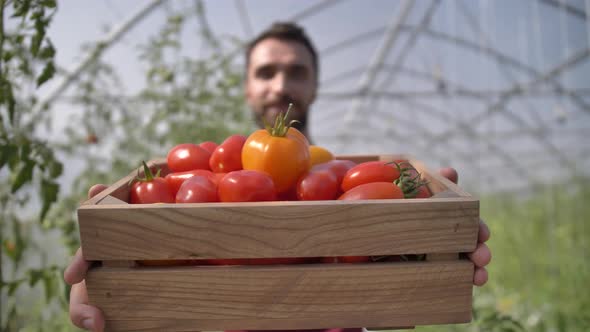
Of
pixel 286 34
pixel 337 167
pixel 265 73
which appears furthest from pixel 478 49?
pixel 337 167

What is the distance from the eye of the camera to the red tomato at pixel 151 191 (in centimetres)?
99

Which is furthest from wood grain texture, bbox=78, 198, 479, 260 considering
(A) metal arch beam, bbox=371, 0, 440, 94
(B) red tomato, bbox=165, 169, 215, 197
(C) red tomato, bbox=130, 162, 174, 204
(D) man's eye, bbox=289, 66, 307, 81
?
(A) metal arch beam, bbox=371, 0, 440, 94

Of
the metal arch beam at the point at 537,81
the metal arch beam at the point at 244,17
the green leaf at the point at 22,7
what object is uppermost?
the metal arch beam at the point at 244,17

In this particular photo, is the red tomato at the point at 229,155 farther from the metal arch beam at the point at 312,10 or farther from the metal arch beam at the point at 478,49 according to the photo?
the metal arch beam at the point at 478,49

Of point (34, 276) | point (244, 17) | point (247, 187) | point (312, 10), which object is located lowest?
point (34, 276)

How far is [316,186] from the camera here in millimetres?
962

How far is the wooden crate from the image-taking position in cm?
86

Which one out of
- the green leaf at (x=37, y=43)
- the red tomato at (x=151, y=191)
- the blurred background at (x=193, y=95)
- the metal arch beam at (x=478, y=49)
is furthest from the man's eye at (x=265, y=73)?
the metal arch beam at (x=478, y=49)

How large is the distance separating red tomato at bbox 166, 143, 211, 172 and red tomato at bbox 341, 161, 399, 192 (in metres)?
0.35

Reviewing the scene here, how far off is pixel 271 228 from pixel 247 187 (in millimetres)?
103

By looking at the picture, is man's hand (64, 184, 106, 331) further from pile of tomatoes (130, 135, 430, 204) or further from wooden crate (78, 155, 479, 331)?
pile of tomatoes (130, 135, 430, 204)

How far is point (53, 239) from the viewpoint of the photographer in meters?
3.65

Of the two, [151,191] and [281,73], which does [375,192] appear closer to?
[151,191]

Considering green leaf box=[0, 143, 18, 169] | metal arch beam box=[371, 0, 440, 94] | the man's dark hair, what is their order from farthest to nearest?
metal arch beam box=[371, 0, 440, 94] → the man's dark hair → green leaf box=[0, 143, 18, 169]
